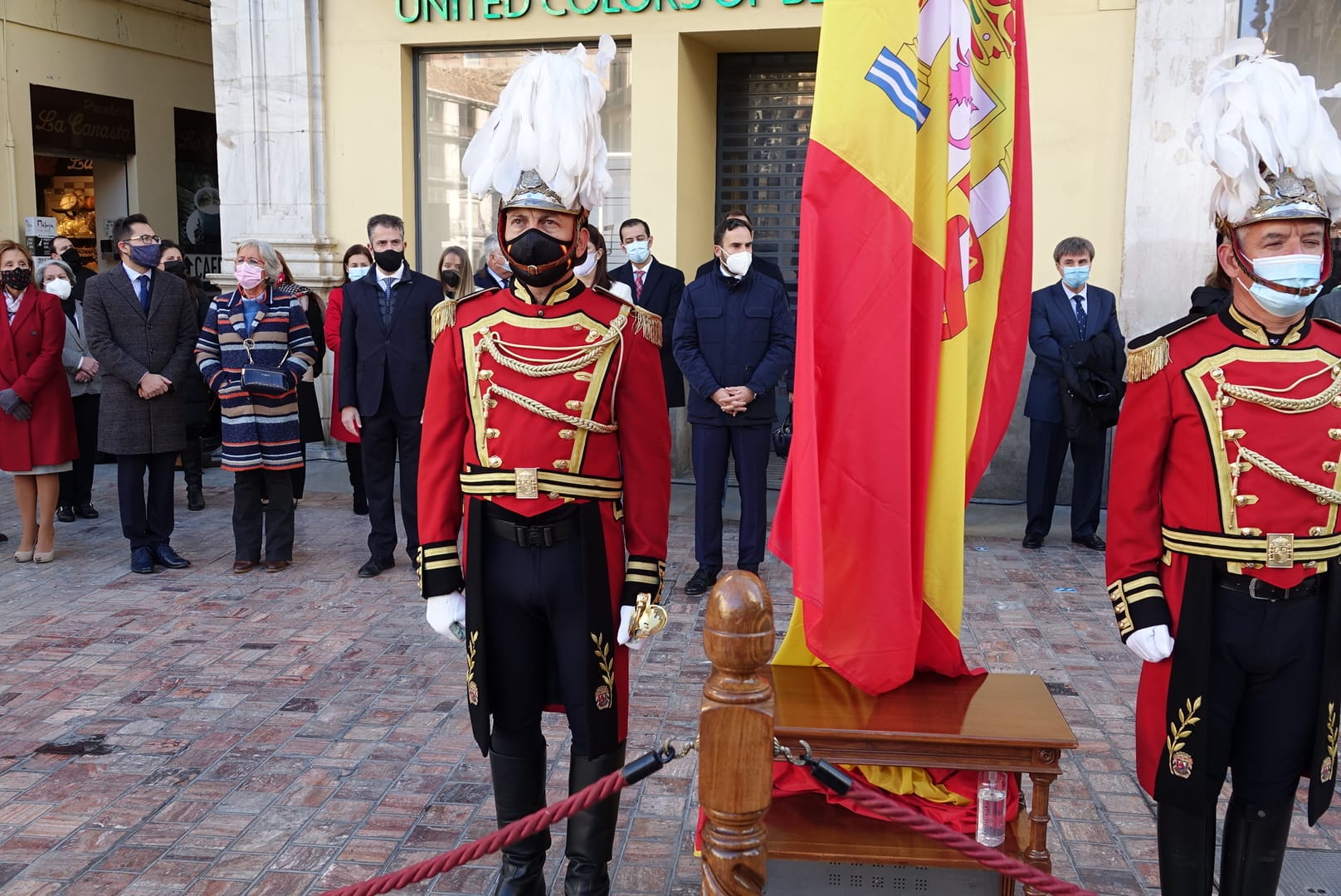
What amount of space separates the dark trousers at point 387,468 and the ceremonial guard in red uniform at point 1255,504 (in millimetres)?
5111

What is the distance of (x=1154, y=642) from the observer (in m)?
3.02

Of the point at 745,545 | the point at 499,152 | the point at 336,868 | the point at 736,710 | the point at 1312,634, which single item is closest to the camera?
the point at 736,710

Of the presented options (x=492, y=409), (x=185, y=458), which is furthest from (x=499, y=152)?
(x=185, y=458)

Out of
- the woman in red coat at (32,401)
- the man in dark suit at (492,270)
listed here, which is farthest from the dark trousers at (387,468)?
the woman in red coat at (32,401)

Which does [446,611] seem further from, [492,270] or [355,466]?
[355,466]

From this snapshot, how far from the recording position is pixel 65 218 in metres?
14.6

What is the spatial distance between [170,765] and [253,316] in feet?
11.0

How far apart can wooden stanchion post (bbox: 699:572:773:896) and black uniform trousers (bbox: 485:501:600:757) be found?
3.53ft

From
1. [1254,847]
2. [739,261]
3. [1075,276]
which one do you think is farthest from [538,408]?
[1075,276]

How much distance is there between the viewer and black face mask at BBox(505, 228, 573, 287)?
3.30 metres

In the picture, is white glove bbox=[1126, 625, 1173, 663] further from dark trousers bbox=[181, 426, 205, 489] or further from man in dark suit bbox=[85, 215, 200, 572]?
dark trousers bbox=[181, 426, 205, 489]

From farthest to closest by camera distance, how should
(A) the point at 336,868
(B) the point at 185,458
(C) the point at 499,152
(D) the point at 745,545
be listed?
(B) the point at 185,458 < (D) the point at 745,545 < (A) the point at 336,868 < (C) the point at 499,152

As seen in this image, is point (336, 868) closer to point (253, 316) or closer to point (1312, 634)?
point (1312, 634)

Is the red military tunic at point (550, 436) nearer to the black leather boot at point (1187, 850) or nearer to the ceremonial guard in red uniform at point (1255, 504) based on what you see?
the ceremonial guard in red uniform at point (1255, 504)
